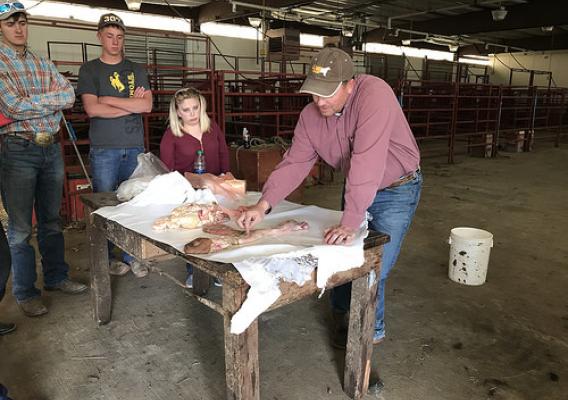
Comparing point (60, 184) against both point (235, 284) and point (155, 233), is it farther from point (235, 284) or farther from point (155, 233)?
point (235, 284)

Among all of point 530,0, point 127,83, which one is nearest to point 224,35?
point 530,0

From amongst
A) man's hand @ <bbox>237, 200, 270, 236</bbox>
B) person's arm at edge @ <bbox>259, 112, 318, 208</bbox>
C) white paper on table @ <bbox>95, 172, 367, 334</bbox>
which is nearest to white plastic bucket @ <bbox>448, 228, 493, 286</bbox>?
white paper on table @ <bbox>95, 172, 367, 334</bbox>

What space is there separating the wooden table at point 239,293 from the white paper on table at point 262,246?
1.5 inches

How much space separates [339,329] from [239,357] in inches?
48.5

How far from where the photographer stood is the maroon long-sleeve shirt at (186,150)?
309cm

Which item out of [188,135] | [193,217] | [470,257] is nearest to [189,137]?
[188,135]

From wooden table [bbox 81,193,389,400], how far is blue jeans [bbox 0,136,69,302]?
45cm

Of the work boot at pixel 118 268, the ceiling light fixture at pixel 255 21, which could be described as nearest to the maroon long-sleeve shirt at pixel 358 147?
the work boot at pixel 118 268

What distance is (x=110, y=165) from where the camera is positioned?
337 centimetres

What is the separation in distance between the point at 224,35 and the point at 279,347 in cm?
1167

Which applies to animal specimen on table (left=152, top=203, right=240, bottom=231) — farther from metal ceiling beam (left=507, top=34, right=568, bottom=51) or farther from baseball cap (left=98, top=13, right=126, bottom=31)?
metal ceiling beam (left=507, top=34, right=568, bottom=51)

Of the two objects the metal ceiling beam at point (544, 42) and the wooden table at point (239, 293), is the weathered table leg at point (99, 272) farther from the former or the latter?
the metal ceiling beam at point (544, 42)

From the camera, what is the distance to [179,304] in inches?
125

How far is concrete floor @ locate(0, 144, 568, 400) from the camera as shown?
7.54 feet
